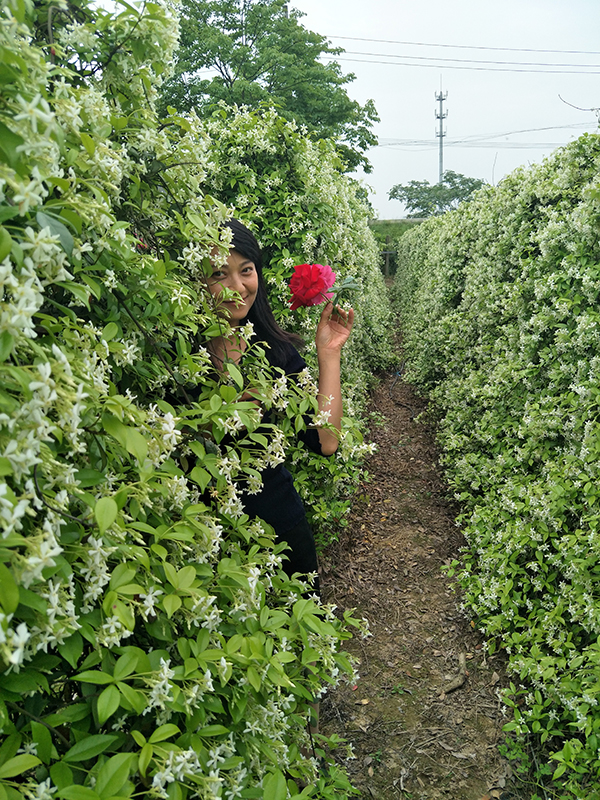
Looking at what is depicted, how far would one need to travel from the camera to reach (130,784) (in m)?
0.84

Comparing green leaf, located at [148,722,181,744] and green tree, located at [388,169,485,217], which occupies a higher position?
green tree, located at [388,169,485,217]

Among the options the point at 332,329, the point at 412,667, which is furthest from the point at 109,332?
the point at 412,667

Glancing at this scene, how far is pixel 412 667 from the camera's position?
3.38m

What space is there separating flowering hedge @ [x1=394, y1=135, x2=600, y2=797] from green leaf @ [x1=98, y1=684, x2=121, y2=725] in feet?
6.95

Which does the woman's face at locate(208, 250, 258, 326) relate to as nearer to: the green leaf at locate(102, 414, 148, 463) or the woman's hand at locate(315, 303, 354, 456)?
the woman's hand at locate(315, 303, 354, 456)

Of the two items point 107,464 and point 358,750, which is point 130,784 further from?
point 358,750

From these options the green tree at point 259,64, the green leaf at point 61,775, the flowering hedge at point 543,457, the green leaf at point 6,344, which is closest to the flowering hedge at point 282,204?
the flowering hedge at point 543,457

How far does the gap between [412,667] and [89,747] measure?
296cm

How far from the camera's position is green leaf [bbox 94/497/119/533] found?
819 mm

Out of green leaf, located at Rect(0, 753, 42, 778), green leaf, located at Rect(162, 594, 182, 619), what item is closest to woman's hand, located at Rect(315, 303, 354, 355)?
green leaf, located at Rect(162, 594, 182, 619)

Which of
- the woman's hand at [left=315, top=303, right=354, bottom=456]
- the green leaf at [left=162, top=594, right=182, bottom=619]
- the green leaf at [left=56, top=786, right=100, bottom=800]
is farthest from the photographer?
the woman's hand at [left=315, top=303, right=354, bottom=456]

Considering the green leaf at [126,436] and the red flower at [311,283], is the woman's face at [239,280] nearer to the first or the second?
the red flower at [311,283]

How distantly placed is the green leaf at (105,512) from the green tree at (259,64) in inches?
776

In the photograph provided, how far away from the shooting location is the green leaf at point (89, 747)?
82 cm
